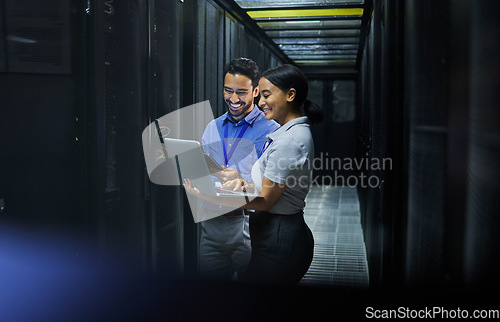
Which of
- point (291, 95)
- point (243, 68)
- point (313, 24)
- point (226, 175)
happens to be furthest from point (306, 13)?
point (291, 95)

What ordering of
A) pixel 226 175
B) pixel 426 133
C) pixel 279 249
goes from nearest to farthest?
pixel 426 133 < pixel 279 249 < pixel 226 175

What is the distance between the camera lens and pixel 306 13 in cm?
554

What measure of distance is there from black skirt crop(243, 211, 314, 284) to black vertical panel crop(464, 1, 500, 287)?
82cm

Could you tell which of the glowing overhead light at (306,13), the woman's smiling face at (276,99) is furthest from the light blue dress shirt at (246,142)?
the glowing overhead light at (306,13)

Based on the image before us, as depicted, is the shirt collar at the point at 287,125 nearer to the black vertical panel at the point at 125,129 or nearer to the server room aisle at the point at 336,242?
the server room aisle at the point at 336,242

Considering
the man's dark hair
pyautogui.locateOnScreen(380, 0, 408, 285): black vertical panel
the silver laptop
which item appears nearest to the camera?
pyautogui.locateOnScreen(380, 0, 408, 285): black vertical panel

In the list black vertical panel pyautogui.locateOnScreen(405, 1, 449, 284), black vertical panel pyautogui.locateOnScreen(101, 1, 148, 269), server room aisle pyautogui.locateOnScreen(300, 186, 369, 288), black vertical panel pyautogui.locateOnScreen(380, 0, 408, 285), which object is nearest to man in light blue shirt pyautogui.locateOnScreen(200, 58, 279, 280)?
black vertical panel pyautogui.locateOnScreen(101, 1, 148, 269)

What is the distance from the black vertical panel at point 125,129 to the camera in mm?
2643

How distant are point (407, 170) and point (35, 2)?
81.5 inches

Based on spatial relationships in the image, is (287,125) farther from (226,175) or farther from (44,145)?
(44,145)

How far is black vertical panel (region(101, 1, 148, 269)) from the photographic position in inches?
104

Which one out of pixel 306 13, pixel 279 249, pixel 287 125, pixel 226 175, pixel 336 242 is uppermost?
pixel 306 13

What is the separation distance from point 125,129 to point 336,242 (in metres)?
3.51

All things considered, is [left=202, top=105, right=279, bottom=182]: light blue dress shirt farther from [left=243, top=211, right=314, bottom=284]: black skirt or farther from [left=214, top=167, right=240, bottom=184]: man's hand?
[left=243, top=211, right=314, bottom=284]: black skirt
